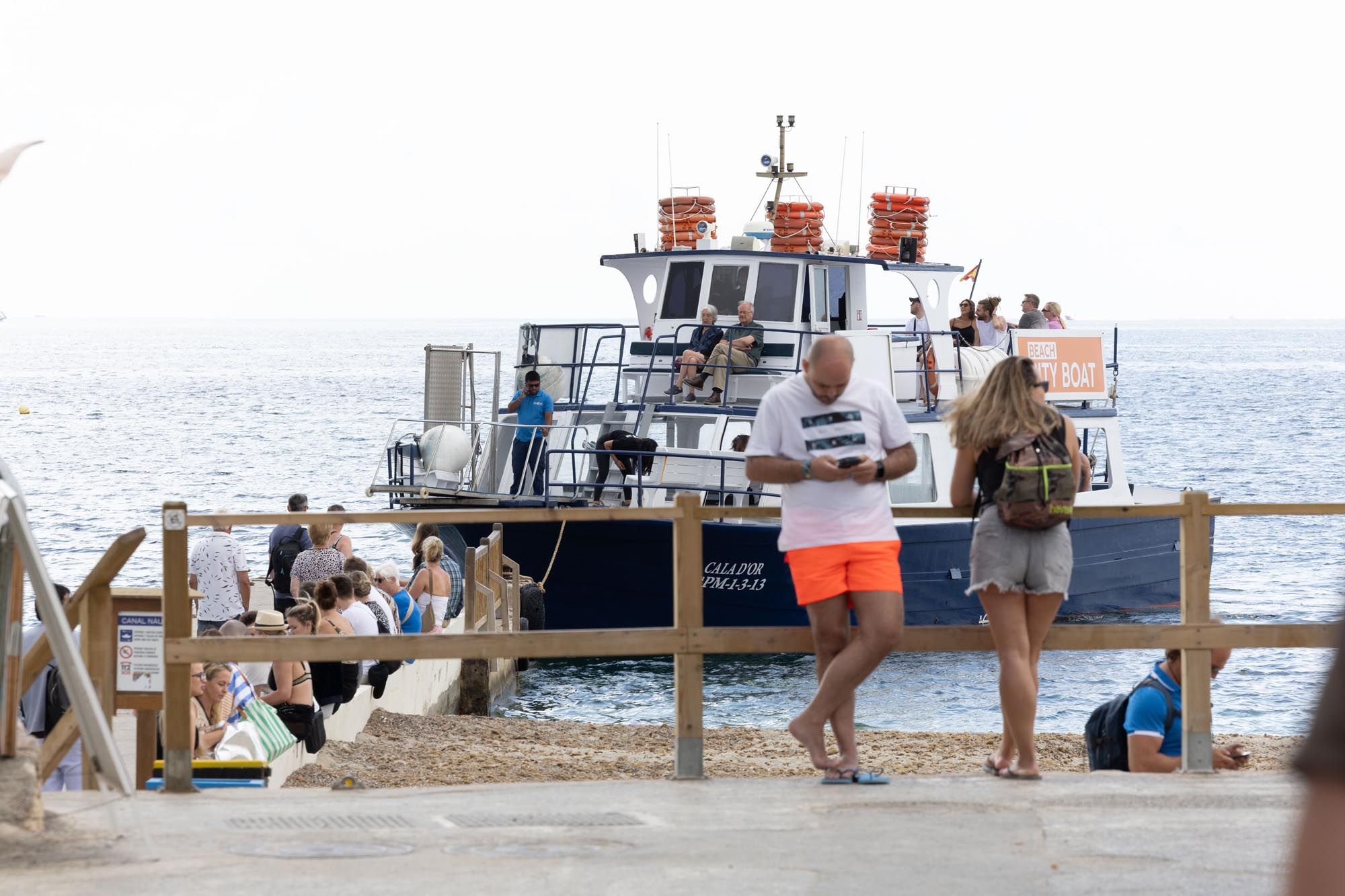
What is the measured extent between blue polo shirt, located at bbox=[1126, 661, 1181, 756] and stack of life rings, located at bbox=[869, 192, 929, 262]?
47.2 ft

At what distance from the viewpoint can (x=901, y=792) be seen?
18.9ft

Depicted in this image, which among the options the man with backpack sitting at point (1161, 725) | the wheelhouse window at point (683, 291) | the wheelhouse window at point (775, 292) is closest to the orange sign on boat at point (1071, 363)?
the wheelhouse window at point (775, 292)

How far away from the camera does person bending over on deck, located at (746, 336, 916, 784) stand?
5.71 meters

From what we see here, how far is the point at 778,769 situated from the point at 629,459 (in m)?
6.44

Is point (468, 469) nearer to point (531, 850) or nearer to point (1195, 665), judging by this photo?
point (1195, 665)

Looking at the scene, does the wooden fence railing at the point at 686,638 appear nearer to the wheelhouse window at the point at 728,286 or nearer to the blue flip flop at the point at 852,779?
the blue flip flop at the point at 852,779

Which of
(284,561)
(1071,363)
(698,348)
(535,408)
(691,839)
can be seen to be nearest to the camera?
(691,839)

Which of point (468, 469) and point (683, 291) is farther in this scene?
point (683, 291)

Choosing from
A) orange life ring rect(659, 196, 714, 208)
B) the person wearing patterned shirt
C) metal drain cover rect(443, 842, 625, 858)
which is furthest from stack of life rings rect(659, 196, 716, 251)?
metal drain cover rect(443, 842, 625, 858)

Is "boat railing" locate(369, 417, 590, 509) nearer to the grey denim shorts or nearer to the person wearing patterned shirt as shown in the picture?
the person wearing patterned shirt

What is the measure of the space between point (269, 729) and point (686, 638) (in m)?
3.43

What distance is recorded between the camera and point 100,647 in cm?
620

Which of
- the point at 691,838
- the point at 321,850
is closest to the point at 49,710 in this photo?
the point at 321,850

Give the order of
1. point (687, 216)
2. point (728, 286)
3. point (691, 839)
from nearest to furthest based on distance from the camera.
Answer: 1. point (691, 839)
2. point (728, 286)
3. point (687, 216)
